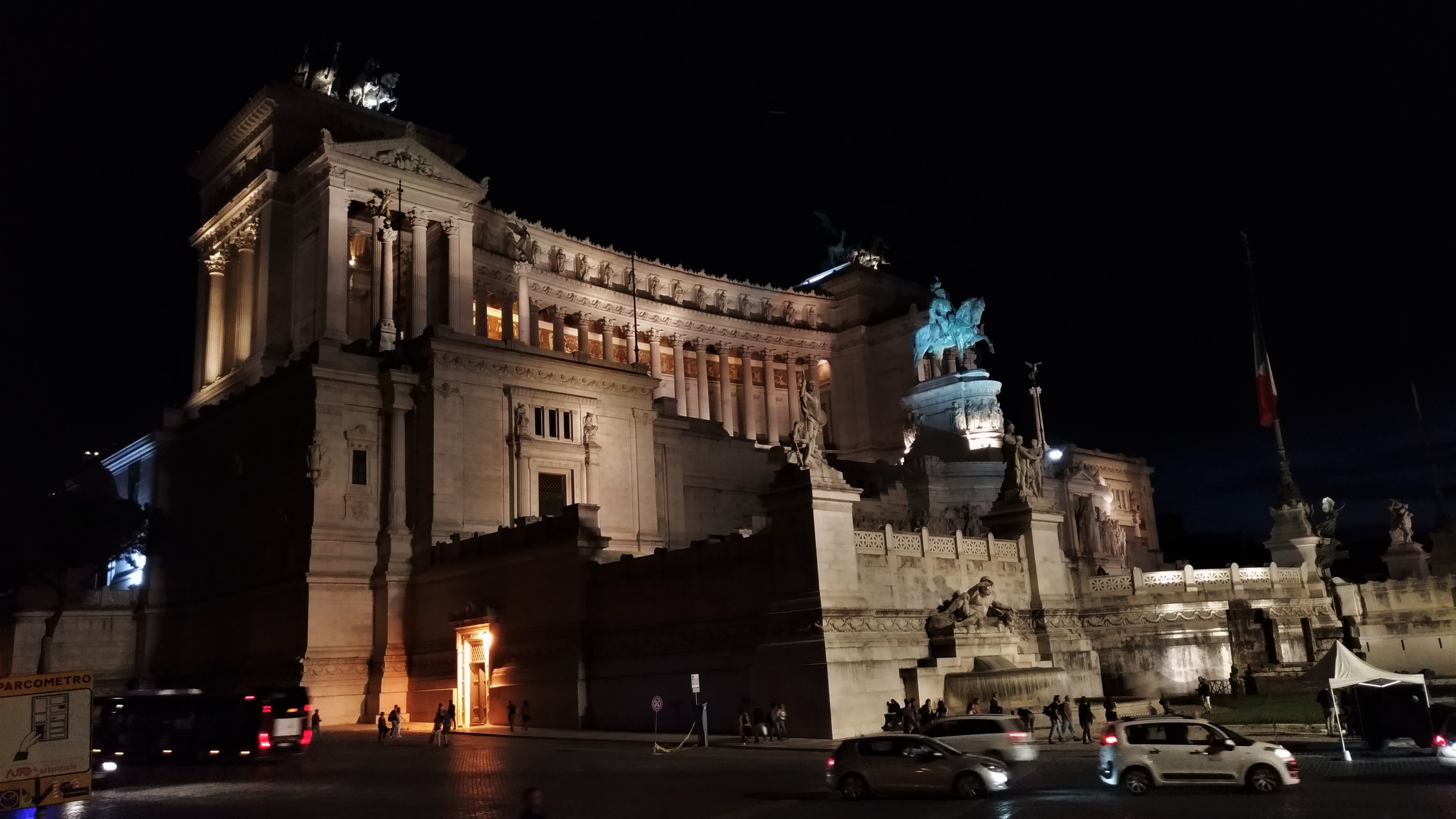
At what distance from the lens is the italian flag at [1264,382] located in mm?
51750

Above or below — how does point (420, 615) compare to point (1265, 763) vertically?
above

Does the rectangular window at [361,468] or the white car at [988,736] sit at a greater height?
the rectangular window at [361,468]

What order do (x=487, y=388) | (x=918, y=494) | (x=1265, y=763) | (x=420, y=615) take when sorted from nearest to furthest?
(x=1265, y=763) → (x=420, y=615) → (x=487, y=388) → (x=918, y=494)

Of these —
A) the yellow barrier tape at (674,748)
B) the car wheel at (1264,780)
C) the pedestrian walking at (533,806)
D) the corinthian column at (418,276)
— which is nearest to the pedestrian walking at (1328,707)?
the car wheel at (1264,780)

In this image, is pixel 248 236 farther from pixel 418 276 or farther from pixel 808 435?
pixel 808 435

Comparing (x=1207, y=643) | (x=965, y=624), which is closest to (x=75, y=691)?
(x=965, y=624)

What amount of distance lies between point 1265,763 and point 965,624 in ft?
A: 53.9

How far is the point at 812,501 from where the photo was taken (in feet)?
105

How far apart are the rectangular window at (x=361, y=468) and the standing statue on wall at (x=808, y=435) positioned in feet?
79.5

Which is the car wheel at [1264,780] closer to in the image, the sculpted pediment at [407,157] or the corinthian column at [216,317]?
the sculpted pediment at [407,157]

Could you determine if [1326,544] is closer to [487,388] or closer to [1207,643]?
[1207,643]

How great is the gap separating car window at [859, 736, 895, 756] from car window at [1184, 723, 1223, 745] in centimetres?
515

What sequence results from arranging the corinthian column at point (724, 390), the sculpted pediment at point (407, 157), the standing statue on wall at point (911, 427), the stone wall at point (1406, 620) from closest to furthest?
the stone wall at point (1406, 620), the sculpted pediment at point (407, 157), the standing statue on wall at point (911, 427), the corinthian column at point (724, 390)

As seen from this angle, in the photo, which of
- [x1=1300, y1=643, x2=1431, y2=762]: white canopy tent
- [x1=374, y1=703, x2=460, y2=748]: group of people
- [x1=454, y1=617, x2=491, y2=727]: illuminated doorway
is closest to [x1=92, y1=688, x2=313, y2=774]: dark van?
[x1=374, y1=703, x2=460, y2=748]: group of people
